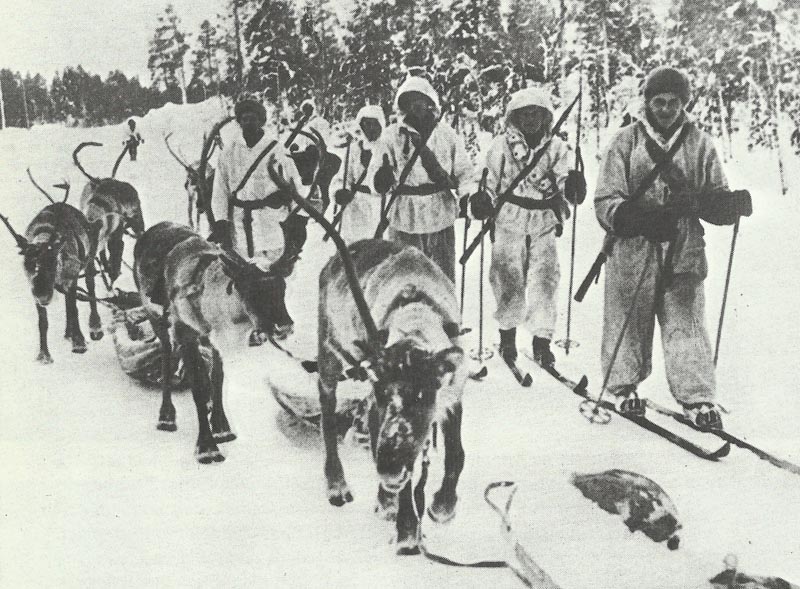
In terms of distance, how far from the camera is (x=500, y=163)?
4.68 metres

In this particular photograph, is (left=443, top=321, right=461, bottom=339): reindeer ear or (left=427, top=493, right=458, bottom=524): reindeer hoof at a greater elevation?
(left=443, top=321, right=461, bottom=339): reindeer ear

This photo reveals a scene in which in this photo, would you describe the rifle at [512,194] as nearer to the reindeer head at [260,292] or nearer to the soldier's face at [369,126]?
the soldier's face at [369,126]

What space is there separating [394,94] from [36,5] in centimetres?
201

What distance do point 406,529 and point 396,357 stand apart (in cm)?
80

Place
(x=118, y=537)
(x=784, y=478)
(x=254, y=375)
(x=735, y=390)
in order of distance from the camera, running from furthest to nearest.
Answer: (x=254, y=375), (x=735, y=390), (x=784, y=478), (x=118, y=537)

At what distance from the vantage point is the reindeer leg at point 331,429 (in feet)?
10.2

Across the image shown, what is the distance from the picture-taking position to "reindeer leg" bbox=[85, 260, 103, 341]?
176 inches

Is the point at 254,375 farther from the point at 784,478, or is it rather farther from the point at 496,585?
the point at 784,478

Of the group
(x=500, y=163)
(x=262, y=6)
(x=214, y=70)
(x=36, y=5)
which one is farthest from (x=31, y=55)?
(x=500, y=163)

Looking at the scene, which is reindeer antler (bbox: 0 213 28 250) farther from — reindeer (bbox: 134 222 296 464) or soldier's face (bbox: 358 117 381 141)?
soldier's face (bbox: 358 117 381 141)

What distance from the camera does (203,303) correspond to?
3434 millimetres

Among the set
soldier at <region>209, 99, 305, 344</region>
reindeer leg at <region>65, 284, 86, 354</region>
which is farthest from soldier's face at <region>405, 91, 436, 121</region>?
reindeer leg at <region>65, 284, 86, 354</region>

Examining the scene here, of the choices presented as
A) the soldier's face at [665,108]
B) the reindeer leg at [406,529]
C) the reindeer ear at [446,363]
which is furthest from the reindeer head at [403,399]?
the soldier's face at [665,108]

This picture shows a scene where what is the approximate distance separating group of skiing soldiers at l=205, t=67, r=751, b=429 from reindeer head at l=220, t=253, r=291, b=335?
83 mm
